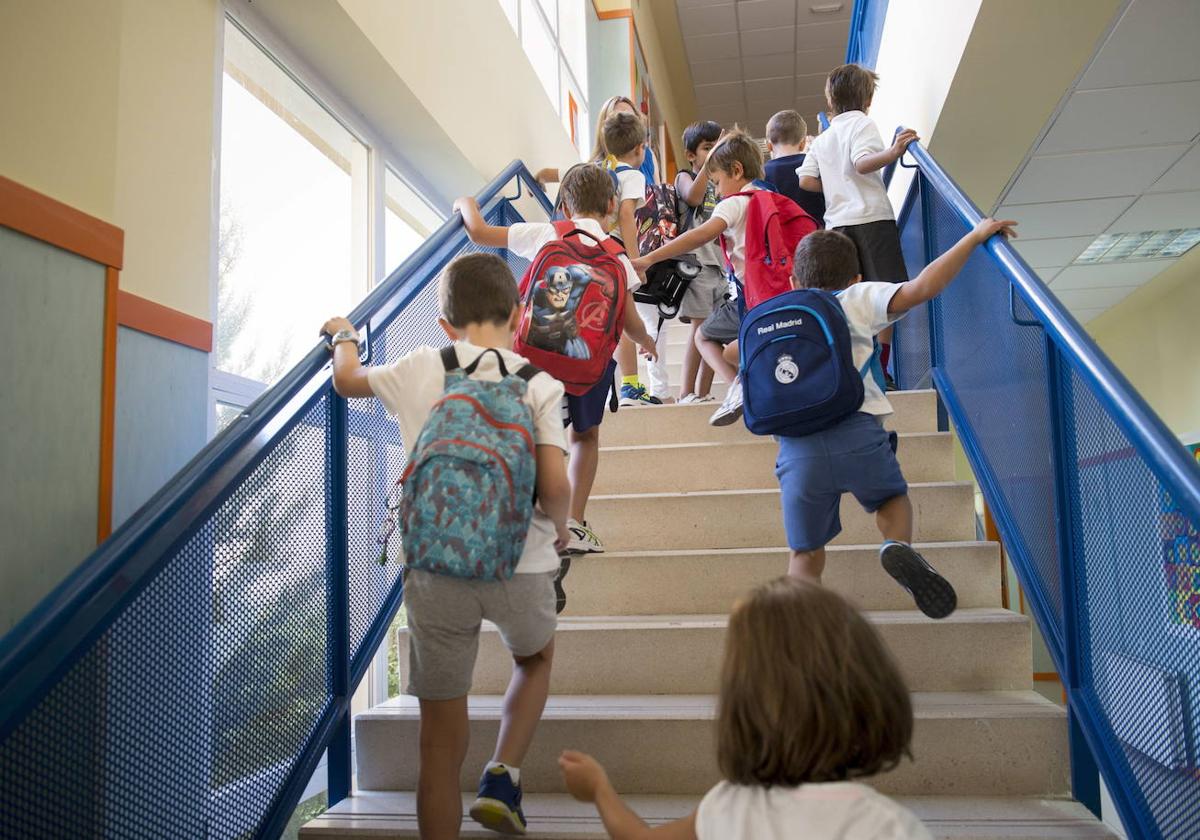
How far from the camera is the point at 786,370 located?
2598mm

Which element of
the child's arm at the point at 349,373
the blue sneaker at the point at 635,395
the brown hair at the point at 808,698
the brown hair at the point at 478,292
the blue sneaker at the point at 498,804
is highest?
the blue sneaker at the point at 635,395

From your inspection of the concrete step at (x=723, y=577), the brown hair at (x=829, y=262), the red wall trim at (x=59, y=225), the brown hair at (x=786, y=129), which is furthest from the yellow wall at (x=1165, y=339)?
the red wall trim at (x=59, y=225)

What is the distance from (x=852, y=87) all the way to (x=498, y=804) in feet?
11.5

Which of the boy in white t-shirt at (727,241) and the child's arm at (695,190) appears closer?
the boy in white t-shirt at (727,241)

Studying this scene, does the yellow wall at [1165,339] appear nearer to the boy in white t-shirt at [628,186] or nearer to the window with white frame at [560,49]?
the window with white frame at [560,49]

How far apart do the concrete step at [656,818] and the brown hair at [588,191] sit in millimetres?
1772

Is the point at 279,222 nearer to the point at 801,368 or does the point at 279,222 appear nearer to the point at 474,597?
the point at 801,368

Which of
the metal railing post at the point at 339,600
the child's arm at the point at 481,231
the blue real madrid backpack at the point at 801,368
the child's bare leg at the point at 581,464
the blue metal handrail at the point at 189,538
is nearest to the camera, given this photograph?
the blue metal handrail at the point at 189,538

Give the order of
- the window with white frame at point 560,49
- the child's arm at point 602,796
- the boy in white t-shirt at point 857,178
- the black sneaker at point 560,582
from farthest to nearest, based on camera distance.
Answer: the window with white frame at point 560,49, the boy in white t-shirt at point 857,178, the black sneaker at point 560,582, the child's arm at point 602,796

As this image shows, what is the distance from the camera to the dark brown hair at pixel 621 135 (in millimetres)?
4195

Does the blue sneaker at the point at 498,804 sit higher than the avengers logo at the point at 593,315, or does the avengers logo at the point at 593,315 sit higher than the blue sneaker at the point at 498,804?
the avengers logo at the point at 593,315

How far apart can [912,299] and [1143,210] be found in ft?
15.2

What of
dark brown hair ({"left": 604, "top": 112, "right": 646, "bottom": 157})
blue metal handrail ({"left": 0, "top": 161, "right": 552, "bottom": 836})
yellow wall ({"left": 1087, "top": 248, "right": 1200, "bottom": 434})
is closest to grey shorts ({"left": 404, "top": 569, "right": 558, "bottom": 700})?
blue metal handrail ({"left": 0, "top": 161, "right": 552, "bottom": 836})

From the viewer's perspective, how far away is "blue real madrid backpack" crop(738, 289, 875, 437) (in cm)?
253
